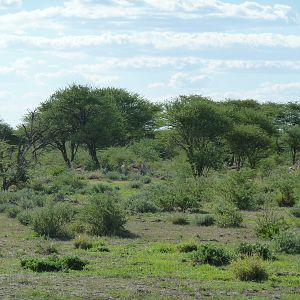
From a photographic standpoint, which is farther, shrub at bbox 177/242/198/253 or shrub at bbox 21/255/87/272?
shrub at bbox 177/242/198/253

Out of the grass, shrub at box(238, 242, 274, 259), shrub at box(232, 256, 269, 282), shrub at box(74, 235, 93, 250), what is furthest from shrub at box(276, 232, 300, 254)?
shrub at box(74, 235, 93, 250)

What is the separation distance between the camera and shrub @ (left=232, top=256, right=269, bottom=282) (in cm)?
1446

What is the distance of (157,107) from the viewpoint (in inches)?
3110

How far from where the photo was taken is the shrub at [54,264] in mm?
15406

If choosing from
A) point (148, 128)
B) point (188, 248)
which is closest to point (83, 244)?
point (188, 248)

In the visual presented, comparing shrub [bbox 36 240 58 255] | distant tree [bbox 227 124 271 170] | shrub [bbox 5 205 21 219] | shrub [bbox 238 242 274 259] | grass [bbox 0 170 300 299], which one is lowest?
grass [bbox 0 170 300 299]

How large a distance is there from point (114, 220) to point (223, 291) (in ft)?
32.0

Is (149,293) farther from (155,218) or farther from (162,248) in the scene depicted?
(155,218)

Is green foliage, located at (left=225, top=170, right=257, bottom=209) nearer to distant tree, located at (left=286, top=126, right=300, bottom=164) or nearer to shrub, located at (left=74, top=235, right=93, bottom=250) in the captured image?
shrub, located at (left=74, top=235, right=93, bottom=250)

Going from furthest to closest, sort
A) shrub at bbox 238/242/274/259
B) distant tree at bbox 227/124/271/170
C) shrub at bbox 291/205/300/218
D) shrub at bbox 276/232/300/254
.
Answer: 1. distant tree at bbox 227/124/271/170
2. shrub at bbox 291/205/300/218
3. shrub at bbox 276/232/300/254
4. shrub at bbox 238/242/274/259

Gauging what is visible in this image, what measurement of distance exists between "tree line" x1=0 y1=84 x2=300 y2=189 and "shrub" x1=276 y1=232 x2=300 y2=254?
20.7 m

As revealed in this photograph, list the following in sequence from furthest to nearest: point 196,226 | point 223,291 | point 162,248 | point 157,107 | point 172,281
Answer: point 157,107, point 196,226, point 162,248, point 172,281, point 223,291

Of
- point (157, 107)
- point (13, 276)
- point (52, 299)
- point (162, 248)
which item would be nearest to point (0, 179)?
point (162, 248)

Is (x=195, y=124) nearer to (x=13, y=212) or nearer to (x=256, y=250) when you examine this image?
(x=13, y=212)
